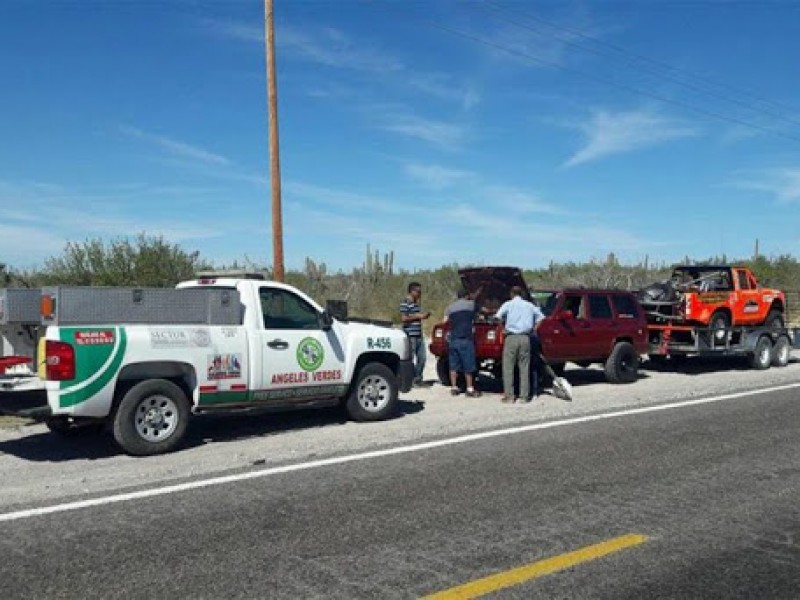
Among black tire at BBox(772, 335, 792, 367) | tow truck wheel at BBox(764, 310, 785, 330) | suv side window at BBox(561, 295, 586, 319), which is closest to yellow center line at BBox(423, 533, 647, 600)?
suv side window at BBox(561, 295, 586, 319)

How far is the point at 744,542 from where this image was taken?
18.2ft

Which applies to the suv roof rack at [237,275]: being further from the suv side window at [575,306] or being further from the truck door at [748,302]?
the truck door at [748,302]

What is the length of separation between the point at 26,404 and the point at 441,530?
4.75 meters

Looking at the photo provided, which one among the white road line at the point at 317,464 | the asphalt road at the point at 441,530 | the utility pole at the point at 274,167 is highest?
the utility pole at the point at 274,167

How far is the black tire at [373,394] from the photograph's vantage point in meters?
10.6

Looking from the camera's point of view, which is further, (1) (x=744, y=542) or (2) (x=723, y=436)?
(2) (x=723, y=436)

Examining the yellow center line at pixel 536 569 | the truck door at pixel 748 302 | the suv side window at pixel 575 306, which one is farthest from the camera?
the truck door at pixel 748 302

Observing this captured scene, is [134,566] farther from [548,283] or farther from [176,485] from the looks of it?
[548,283]

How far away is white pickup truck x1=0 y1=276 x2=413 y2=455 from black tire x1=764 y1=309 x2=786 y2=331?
1112cm

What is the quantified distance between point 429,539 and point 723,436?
5126 millimetres

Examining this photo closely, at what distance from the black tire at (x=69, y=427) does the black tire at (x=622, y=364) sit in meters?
8.89

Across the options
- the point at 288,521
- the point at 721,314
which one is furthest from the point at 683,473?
the point at 721,314

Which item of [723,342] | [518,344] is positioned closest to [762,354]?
[723,342]

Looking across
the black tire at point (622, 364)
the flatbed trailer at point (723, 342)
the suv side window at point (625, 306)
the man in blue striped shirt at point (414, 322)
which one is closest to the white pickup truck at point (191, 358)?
the man in blue striped shirt at point (414, 322)
